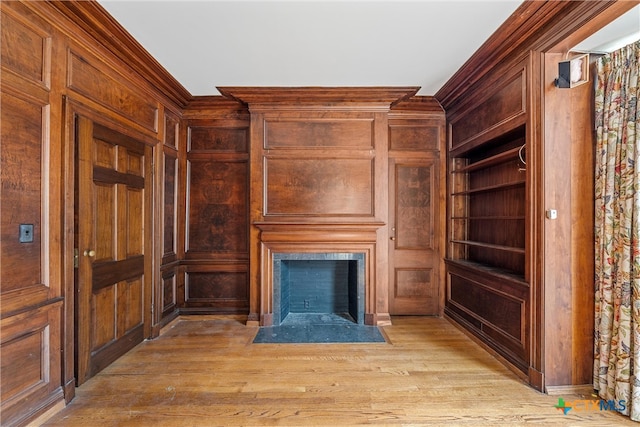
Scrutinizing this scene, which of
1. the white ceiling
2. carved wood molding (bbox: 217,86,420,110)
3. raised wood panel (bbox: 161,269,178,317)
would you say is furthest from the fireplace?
the white ceiling

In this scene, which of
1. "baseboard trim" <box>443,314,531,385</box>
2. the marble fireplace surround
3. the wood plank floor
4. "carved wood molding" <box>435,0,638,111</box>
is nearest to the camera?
"carved wood molding" <box>435,0,638,111</box>

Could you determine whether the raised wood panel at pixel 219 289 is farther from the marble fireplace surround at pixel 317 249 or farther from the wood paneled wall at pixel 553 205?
the wood paneled wall at pixel 553 205

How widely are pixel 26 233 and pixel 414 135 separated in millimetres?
3799

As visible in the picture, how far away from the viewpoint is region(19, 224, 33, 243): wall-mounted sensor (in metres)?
1.78

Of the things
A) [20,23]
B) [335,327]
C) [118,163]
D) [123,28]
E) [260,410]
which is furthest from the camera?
[335,327]

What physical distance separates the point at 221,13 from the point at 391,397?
3.03 meters

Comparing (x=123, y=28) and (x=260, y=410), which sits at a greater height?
(x=123, y=28)

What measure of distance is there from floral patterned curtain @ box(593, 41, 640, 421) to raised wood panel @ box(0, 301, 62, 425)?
3.75 metres

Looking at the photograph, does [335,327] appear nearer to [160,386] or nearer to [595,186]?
[160,386]

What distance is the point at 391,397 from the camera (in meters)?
2.10

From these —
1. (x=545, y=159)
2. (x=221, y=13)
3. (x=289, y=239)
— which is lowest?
(x=289, y=239)

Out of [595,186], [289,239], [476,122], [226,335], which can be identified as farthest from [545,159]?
[226,335]

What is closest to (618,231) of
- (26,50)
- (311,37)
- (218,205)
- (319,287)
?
(311,37)

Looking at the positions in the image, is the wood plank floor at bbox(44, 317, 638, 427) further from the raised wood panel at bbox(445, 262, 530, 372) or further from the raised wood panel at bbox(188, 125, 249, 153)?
the raised wood panel at bbox(188, 125, 249, 153)
